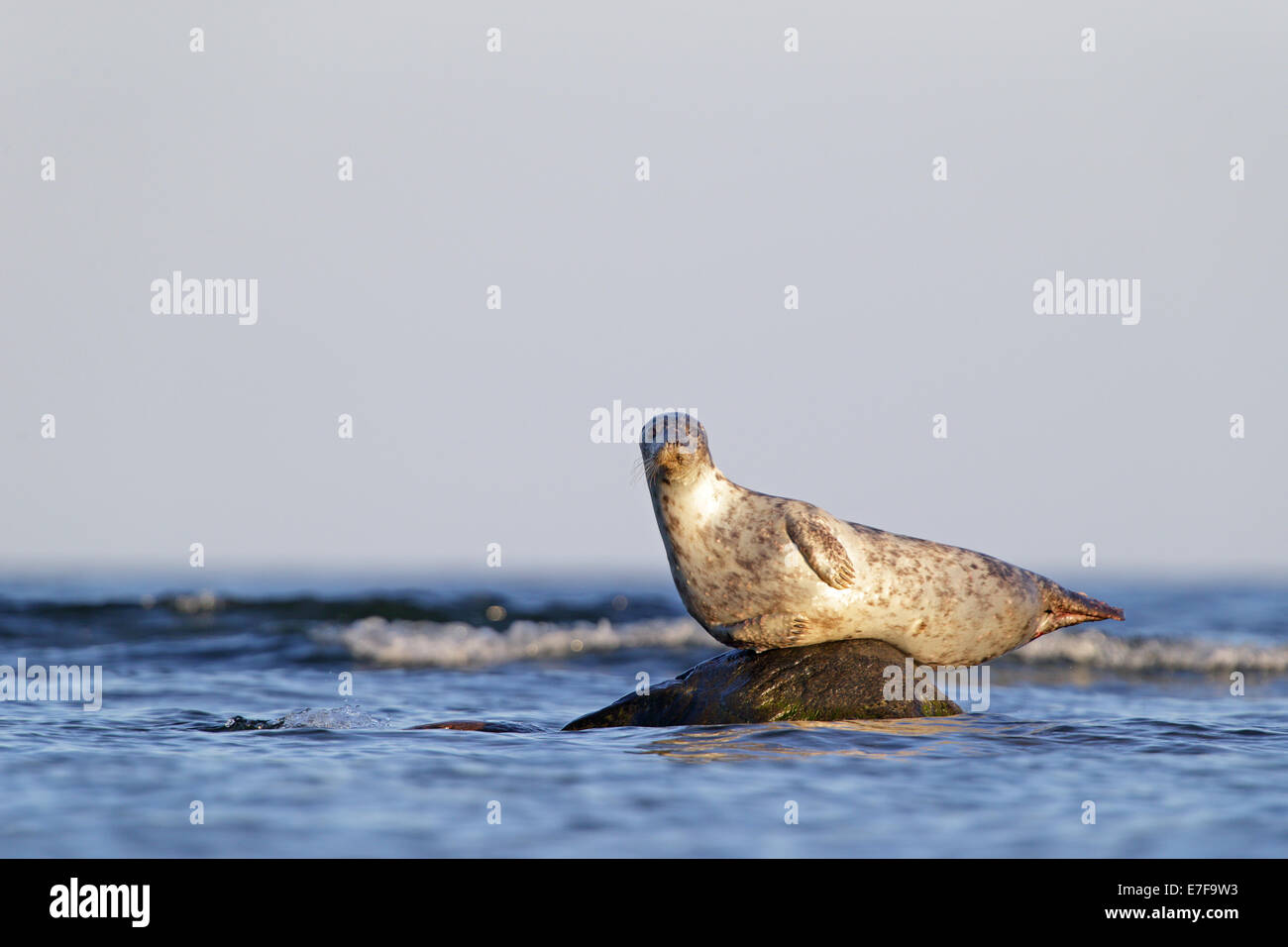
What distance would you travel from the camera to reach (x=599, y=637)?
19781 mm

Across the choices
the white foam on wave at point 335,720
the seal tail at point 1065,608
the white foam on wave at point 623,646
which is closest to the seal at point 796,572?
the seal tail at point 1065,608

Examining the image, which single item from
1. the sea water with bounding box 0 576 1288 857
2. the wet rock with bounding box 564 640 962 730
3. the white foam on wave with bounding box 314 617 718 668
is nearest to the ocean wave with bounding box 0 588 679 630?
the white foam on wave with bounding box 314 617 718 668

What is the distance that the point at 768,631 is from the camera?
8.14 metres

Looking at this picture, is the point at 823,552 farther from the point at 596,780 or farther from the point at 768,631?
the point at 596,780

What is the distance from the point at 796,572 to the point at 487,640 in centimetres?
1226

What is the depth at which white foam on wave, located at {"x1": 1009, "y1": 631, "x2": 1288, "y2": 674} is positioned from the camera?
17891mm

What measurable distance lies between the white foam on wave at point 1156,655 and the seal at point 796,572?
10737 millimetres

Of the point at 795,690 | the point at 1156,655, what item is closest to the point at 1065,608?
the point at 795,690

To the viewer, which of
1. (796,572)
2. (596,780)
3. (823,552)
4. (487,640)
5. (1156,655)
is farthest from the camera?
(487,640)

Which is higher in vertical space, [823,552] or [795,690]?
[823,552]

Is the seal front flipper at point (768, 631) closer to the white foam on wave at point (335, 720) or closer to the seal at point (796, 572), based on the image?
the seal at point (796, 572)

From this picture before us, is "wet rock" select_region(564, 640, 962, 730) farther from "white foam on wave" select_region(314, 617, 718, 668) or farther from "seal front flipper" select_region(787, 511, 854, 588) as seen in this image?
"white foam on wave" select_region(314, 617, 718, 668)

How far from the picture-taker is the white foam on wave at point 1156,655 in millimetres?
17891
